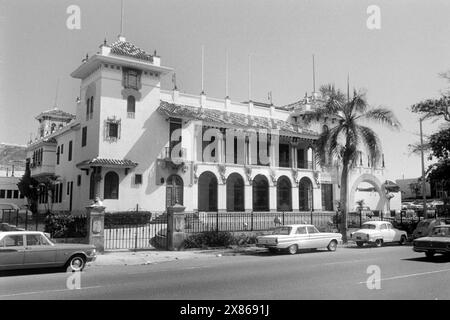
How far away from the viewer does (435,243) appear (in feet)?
50.2

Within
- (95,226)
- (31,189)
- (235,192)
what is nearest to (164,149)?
(235,192)

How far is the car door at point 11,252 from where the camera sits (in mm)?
12391

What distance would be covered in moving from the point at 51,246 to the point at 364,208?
3918cm

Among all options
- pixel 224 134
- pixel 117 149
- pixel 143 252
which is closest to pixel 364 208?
pixel 224 134

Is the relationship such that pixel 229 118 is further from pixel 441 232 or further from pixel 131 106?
pixel 441 232

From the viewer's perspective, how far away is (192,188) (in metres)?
34.5

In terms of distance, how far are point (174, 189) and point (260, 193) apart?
29.8 feet

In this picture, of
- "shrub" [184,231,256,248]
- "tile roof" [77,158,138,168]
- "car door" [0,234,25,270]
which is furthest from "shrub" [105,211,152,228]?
"car door" [0,234,25,270]

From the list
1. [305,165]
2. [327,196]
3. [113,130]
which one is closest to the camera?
[113,130]

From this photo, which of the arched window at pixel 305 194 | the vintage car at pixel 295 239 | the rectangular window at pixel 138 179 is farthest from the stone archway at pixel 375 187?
the vintage car at pixel 295 239

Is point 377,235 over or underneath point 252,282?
over

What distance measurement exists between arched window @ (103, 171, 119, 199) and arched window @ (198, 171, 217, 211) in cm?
732

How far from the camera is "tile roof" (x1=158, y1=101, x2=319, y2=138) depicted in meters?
33.8

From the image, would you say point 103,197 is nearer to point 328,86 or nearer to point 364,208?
point 328,86
